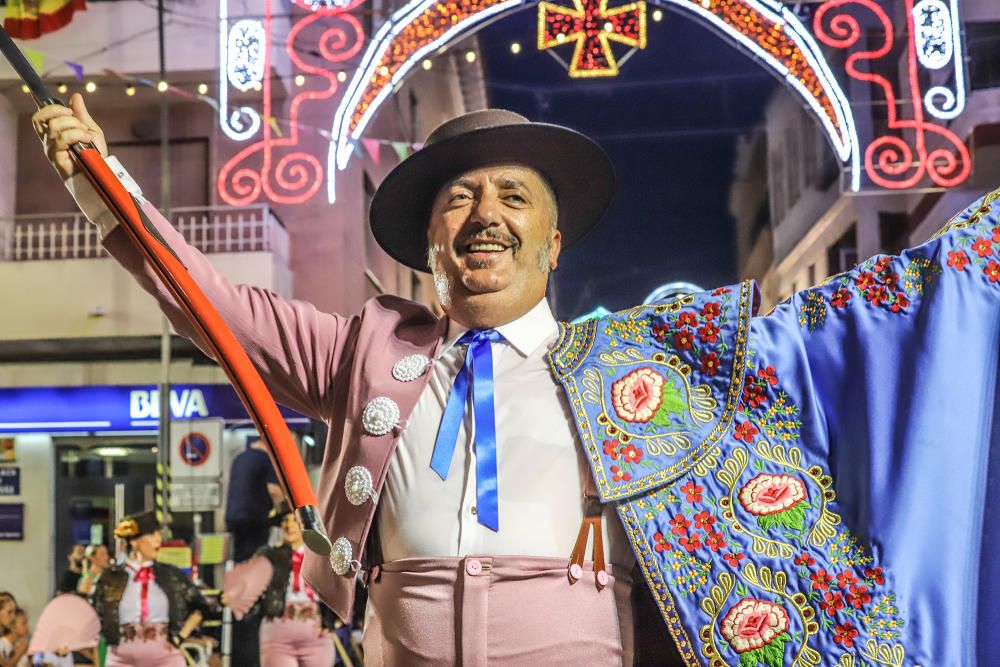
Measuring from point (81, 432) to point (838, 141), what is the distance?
5197 millimetres

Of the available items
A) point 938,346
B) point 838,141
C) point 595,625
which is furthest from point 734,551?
point 838,141

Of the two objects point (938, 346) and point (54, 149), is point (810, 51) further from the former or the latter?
point (54, 149)

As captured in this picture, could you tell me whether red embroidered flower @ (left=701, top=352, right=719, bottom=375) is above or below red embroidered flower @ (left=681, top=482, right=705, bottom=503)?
above

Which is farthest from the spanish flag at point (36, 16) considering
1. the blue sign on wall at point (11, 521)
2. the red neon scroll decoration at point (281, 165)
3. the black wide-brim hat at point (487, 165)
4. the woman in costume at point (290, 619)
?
the black wide-brim hat at point (487, 165)

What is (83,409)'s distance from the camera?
307 inches

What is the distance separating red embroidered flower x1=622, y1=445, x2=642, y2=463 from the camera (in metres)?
1.70

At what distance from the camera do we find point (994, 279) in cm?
176

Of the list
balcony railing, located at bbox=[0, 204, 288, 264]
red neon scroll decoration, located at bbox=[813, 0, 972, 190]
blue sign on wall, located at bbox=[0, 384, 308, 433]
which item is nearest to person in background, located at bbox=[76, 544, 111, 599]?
blue sign on wall, located at bbox=[0, 384, 308, 433]

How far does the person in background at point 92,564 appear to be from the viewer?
6594 mm

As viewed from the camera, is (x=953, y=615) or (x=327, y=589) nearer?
(x=953, y=615)

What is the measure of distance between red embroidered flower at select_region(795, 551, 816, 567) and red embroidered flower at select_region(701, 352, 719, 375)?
289 mm

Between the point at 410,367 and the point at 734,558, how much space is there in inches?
21.8

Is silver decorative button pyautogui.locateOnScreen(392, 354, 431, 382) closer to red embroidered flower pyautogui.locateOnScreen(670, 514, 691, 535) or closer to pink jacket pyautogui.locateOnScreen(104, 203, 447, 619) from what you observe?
pink jacket pyautogui.locateOnScreen(104, 203, 447, 619)

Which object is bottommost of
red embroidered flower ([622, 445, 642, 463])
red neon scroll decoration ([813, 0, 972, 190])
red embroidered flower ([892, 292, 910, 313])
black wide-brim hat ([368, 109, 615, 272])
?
red embroidered flower ([622, 445, 642, 463])
